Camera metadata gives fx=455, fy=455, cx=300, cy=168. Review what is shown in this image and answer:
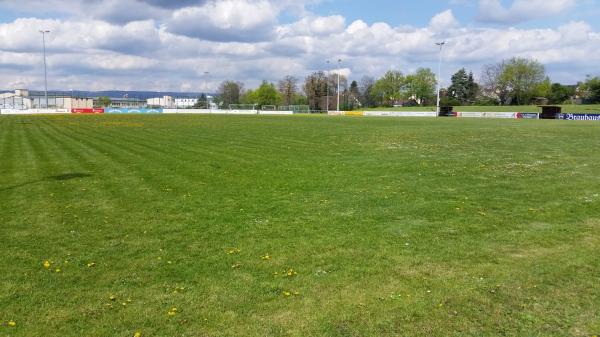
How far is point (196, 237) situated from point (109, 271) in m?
1.92

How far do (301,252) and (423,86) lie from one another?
15047 centimetres

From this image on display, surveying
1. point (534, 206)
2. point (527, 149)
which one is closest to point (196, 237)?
point (534, 206)

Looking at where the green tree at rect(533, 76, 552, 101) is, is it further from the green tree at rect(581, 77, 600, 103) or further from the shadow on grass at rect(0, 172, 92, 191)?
the shadow on grass at rect(0, 172, 92, 191)

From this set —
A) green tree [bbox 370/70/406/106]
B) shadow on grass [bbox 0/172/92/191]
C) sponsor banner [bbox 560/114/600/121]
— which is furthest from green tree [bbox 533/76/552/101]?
shadow on grass [bbox 0/172/92/191]

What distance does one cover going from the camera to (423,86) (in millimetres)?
149750

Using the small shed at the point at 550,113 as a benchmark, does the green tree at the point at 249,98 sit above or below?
above

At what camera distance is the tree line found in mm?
121562

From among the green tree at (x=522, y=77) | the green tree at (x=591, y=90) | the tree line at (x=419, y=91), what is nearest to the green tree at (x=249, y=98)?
the tree line at (x=419, y=91)

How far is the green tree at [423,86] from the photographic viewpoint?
491 ft

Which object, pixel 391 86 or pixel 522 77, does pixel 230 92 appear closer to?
pixel 391 86

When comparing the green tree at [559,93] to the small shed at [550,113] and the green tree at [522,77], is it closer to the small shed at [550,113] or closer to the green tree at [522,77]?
the green tree at [522,77]

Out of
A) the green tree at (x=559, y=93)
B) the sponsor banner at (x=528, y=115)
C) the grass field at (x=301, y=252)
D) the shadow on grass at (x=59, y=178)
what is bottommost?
the grass field at (x=301, y=252)

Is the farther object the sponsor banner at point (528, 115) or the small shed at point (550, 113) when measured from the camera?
the sponsor banner at point (528, 115)

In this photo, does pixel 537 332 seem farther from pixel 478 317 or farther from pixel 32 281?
pixel 32 281
